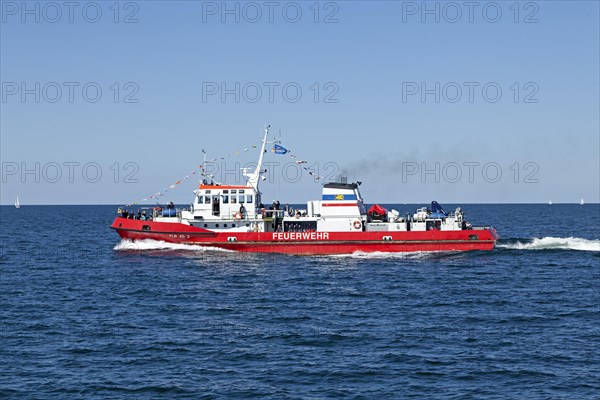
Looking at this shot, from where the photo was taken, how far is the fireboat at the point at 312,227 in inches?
2140

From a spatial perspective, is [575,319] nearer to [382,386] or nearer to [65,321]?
[382,386]

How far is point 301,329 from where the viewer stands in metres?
29.4

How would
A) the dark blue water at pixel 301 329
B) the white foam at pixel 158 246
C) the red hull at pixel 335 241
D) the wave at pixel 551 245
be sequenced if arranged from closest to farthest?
1. the dark blue water at pixel 301 329
2. the red hull at pixel 335 241
3. the white foam at pixel 158 246
4. the wave at pixel 551 245

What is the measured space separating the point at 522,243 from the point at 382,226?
16.5 meters

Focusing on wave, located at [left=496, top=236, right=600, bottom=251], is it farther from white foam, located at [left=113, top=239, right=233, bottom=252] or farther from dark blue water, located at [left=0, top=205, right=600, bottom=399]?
white foam, located at [left=113, top=239, right=233, bottom=252]

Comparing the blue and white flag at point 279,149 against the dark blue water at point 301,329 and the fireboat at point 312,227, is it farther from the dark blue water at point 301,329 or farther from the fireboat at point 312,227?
the dark blue water at point 301,329

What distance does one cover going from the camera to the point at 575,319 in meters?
31.2

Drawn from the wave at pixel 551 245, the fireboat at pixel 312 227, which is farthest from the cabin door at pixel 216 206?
the wave at pixel 551 245

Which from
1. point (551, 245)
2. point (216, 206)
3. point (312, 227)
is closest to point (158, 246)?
point (216, 206)

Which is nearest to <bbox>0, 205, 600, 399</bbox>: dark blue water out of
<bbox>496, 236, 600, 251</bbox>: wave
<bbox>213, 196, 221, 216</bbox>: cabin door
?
<bbox>213, 196, 221, 216</bbox>: cabin door

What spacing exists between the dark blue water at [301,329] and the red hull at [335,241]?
107 inches

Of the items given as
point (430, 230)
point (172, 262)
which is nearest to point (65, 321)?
point (172, 262)

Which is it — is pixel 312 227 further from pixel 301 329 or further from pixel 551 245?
pixel 301 329

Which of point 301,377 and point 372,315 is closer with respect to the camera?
point 301,377
